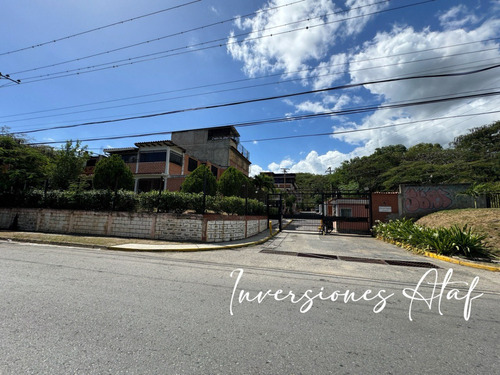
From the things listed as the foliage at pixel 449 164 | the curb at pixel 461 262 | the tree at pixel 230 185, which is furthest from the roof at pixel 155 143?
the foliage at pixel 449 164

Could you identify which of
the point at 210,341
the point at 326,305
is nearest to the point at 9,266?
the point at 210,341

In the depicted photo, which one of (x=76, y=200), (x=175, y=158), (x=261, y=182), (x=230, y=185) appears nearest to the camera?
(x=76, y=200)

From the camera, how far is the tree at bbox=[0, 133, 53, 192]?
15.8m

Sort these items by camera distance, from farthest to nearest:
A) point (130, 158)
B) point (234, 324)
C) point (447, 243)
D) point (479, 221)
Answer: point (130, 158) → point (479, 221) → point (447, 243) → point (234, 324)

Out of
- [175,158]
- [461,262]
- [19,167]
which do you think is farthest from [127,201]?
[175,158]

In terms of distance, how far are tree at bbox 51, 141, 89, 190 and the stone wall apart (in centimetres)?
562

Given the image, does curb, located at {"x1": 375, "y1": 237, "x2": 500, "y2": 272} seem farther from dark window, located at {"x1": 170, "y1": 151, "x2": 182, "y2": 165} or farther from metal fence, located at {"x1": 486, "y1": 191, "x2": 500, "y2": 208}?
dark window, located at {"x1": 170, "y1": 151, "x2": 182, "y2": 165}

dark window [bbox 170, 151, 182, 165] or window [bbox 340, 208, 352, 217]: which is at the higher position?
dark window [bbox 170, 151, 182, 165]

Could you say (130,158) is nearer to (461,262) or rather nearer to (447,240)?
(447,240)

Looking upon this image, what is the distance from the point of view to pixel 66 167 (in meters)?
20.9

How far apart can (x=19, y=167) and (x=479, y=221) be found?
28.5m

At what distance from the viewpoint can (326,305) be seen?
13.5 ft

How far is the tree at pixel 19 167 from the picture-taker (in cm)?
1578

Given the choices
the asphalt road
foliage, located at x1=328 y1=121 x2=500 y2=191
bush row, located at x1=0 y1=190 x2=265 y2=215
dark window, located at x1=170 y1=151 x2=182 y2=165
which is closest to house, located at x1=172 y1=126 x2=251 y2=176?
dark window, located at x1=170 y1=151 x2=182 y2=165
